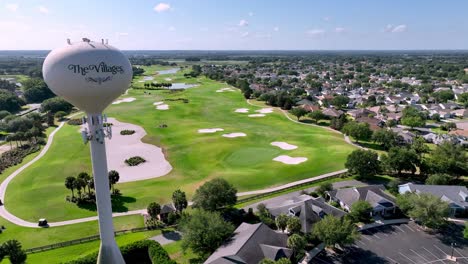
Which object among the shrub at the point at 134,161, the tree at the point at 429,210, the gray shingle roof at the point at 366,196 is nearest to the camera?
the tree at the point at 429,210

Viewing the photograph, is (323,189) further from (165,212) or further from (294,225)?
(165,212)

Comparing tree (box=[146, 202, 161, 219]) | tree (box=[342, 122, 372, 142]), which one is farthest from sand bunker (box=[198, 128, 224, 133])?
tree (box=[146, 202, 161, 219])

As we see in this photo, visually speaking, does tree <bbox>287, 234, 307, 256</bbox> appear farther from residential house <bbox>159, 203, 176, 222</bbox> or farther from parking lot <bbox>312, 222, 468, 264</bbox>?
residential house <bbox>159, 203, 176, 222</bbox>

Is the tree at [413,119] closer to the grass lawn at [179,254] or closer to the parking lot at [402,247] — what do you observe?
the parking lot at [402,247]

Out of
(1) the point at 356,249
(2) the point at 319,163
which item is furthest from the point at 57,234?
(2) the point at 319,163

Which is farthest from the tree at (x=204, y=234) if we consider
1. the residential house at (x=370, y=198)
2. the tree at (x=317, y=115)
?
the tree at (x=317, y=115)

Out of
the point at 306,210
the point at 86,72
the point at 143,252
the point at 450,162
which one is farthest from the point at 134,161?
the point at 450,162
